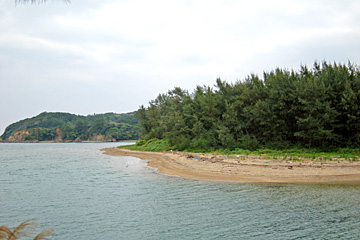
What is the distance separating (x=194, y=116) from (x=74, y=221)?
32331mm

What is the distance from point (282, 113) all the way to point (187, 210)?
22.3 m

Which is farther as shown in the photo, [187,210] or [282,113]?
[282,113]

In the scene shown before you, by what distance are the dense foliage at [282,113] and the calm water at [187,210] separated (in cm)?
→ 1305

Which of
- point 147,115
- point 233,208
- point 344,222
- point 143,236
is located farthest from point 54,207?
point 147,115

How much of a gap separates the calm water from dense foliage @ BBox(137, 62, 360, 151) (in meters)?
13.0

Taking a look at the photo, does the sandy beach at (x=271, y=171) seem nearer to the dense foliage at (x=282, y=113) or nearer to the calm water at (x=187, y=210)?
the calm water at (x=187, y=210)

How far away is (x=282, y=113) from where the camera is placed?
31.4 metres

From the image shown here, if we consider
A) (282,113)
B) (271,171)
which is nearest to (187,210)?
(271,171)

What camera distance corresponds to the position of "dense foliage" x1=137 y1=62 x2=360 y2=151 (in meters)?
27.8

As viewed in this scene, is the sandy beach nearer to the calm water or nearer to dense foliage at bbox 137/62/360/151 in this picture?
the calm water

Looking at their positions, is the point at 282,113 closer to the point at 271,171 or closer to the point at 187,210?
the point at 271,171

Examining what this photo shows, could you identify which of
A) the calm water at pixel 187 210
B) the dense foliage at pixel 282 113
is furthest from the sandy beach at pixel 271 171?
the dense foliage at pixel 282 113

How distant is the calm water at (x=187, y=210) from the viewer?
10211mm

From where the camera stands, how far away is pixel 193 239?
952cm
